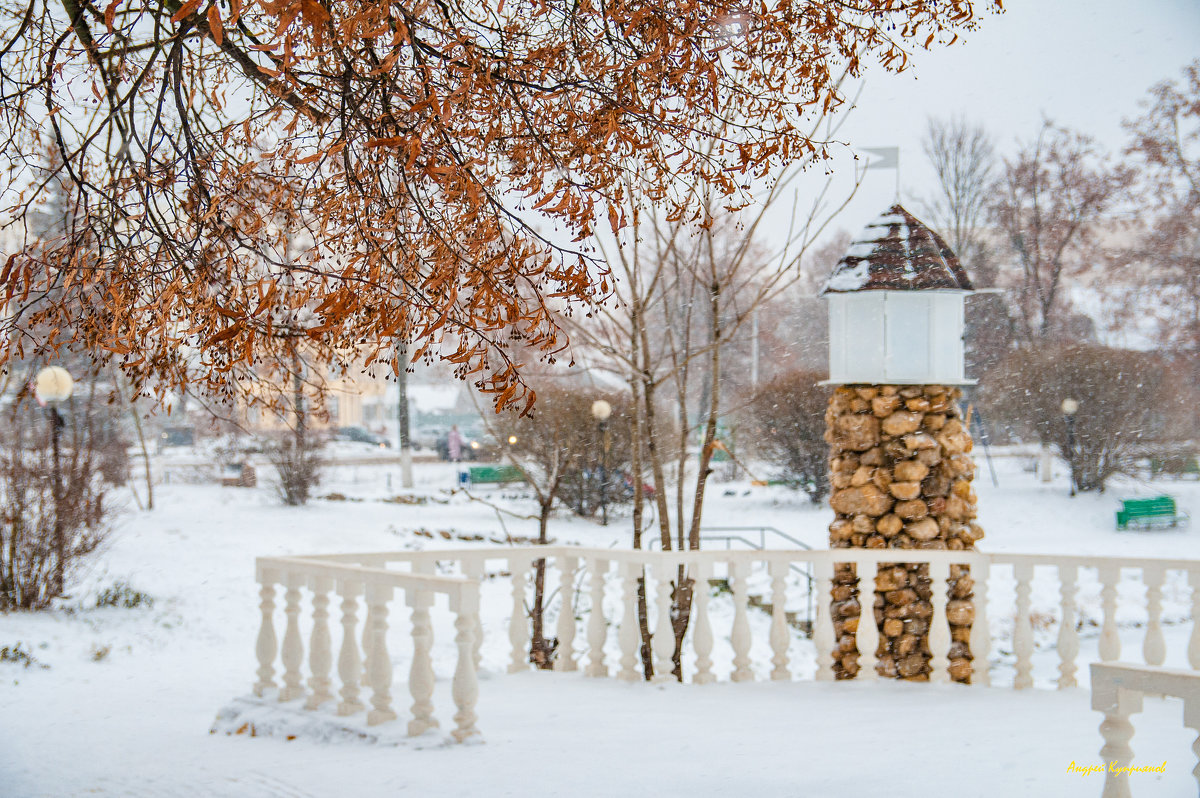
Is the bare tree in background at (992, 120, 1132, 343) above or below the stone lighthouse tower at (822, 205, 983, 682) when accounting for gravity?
above

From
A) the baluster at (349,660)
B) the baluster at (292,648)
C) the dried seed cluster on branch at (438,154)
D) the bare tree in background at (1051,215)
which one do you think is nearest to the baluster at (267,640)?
the baluster at (292,648)

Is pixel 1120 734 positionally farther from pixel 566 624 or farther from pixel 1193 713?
pixel 566 624

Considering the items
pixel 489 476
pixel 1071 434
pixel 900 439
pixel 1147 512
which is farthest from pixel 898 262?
pixel 489 476

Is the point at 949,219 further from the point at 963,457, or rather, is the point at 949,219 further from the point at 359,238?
the point at 359,238

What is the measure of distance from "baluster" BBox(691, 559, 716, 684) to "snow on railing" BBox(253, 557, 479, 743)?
1.17m

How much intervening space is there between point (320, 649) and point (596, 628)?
1301 millimetres

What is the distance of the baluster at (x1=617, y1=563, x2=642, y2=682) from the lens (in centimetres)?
426

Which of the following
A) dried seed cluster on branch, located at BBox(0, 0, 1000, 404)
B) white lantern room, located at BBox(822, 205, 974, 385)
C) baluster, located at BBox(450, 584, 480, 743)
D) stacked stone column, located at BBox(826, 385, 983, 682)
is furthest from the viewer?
white lantern room, located at BBox(822, 205, 974, 385)

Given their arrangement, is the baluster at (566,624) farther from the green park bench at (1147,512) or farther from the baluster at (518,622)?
the green park bench at (1147,512)

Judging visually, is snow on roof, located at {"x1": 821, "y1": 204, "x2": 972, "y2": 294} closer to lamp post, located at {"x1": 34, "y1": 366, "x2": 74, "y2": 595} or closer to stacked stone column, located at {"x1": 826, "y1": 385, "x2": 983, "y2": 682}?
stacked stone column, located at {"x1": 826, "y1": 385, "x2": 983, "y2": 682}

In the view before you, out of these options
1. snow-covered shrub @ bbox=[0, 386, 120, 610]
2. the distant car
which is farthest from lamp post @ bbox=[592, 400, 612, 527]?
the distant car

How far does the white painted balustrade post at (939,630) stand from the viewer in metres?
4.32

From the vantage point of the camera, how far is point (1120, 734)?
Answer: 2221mm

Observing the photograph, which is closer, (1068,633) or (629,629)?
(1068,633)
